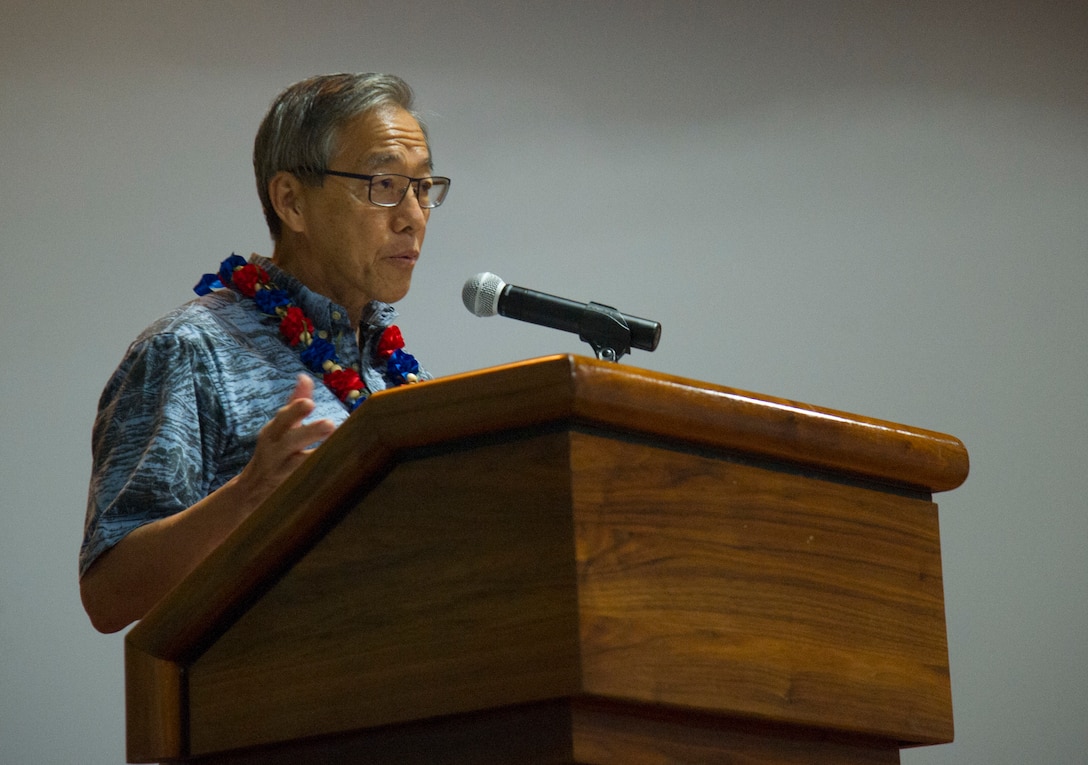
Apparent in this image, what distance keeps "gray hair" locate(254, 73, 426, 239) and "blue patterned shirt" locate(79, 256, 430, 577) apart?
0.21 meters

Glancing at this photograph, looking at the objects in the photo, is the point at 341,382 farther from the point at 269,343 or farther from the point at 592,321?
the point at 592,321

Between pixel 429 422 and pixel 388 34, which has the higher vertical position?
pixel 388 34

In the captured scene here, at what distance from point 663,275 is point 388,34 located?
87 centimetres

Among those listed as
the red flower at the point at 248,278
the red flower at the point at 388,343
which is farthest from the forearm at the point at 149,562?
the red flower at the point at 388,343

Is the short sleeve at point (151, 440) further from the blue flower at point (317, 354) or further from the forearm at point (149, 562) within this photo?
the blue flower at point (317, 354)

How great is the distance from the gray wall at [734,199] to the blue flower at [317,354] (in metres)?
1.24

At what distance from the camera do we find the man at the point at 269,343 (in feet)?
4.74

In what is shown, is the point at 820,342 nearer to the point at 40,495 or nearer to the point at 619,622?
the point at 40,495

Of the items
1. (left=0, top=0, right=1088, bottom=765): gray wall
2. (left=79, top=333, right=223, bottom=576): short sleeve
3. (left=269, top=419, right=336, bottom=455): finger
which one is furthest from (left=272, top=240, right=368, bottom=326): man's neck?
(left=0, top=0, right=1088, bottom=765): gray wall

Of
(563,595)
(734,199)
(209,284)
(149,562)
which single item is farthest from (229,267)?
(734,199)

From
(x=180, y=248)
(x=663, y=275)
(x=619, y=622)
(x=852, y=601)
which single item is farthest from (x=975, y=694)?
(x=619, y=622)

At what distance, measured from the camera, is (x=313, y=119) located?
75.3 inches

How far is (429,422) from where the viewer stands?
886 mm

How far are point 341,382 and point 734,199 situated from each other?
72.2 inches
